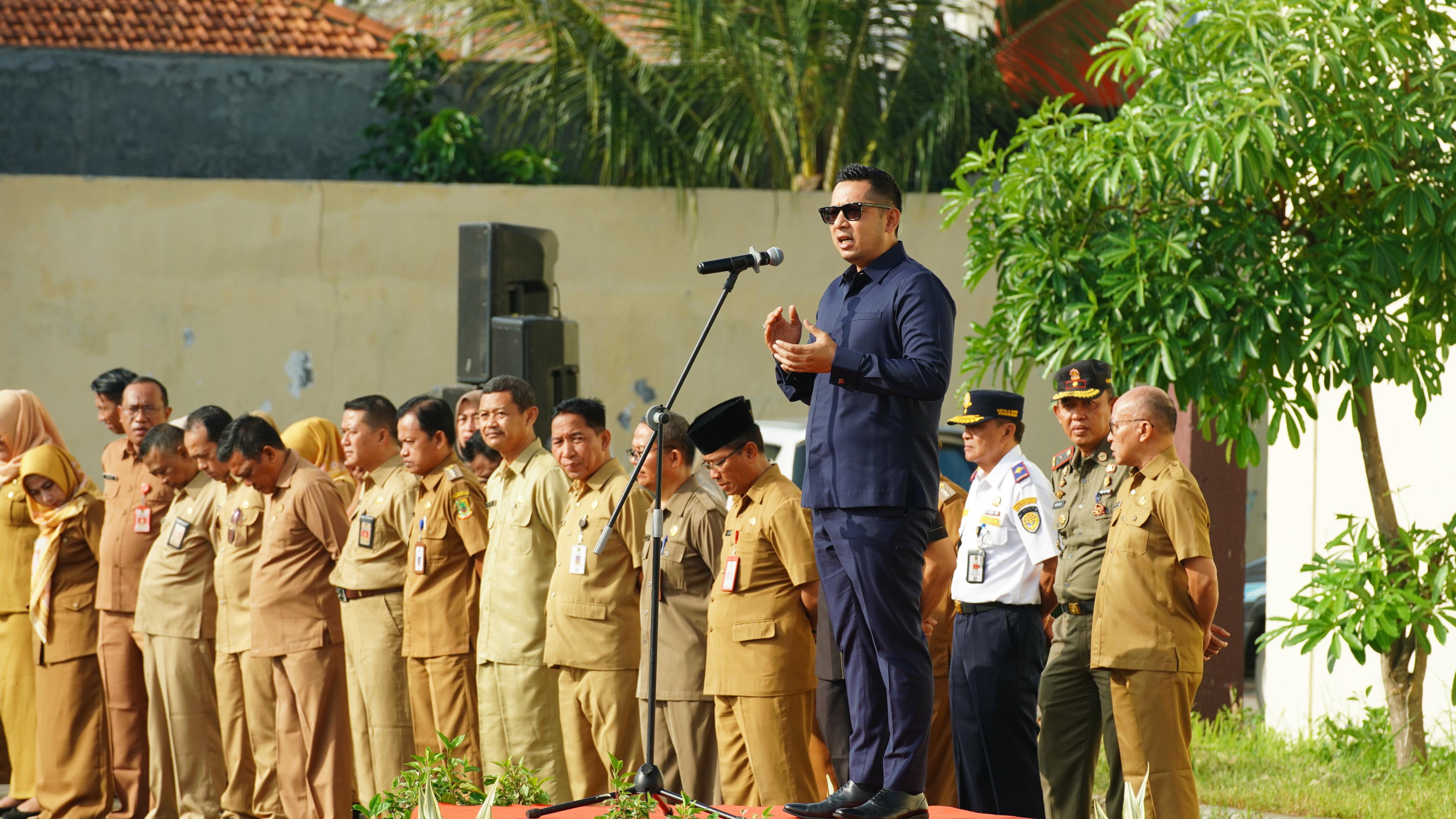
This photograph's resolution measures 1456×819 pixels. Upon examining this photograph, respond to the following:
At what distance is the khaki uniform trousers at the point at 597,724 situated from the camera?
227 inches

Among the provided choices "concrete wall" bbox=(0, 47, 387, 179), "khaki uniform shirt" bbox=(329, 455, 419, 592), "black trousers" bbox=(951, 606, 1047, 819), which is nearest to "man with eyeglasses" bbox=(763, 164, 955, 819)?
"black trousers" bbox=(951, 606, 1047, 819)

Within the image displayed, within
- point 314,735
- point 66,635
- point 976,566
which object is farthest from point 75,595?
point 976,566

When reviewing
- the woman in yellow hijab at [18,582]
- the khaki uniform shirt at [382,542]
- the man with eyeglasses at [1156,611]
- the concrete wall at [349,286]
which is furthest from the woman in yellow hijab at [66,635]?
the man with eyeglasses at [1156,611]

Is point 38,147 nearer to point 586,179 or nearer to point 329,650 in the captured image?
point 586,179

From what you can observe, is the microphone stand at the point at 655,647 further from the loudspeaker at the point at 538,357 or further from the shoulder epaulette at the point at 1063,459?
the loudspeaker at the point at 538,357

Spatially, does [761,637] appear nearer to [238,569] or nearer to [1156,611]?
[1156,611]

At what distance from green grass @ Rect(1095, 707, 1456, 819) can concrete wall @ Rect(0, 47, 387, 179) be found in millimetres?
8425

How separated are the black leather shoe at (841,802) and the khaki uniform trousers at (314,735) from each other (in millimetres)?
3238

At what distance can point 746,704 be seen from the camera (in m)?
5.28

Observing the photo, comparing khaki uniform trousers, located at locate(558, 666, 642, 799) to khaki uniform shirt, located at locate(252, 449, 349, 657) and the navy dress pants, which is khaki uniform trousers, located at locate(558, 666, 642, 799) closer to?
khaki uniform shirt, located at locate(252, 449, 349, 657)

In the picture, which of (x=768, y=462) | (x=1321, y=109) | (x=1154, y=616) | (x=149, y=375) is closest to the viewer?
(x=1154, y=616)

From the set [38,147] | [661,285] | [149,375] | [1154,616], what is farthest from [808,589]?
[38,147]

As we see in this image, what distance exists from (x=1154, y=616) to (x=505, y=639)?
2515 mm

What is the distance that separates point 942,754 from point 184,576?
3522 millimetres
